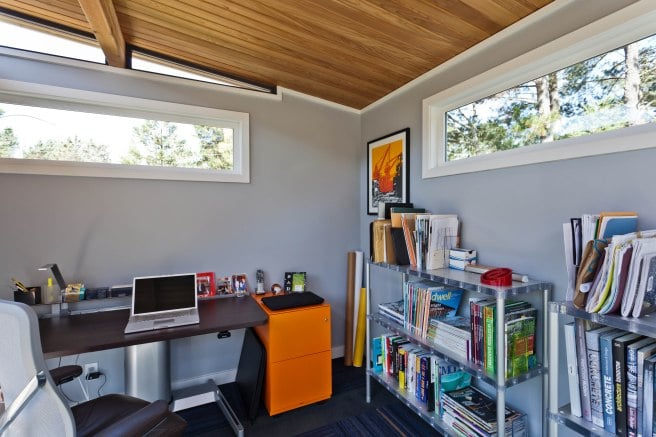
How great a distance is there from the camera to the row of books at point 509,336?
62.2 inches

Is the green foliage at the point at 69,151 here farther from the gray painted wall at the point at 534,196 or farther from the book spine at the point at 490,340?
the book spine at the point at 490,340

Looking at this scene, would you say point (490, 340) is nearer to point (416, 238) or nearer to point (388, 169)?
point (416, 238)

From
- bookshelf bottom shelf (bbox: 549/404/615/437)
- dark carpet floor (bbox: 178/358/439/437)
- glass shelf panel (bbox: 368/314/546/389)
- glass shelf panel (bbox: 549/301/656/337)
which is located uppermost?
glass shelf panel (bbox: 549/301/656/337)

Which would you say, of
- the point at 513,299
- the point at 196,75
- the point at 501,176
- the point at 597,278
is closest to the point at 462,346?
the point at 513,299

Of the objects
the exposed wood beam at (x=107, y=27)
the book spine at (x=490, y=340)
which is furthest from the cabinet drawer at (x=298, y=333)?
the exposed wood beam at (x=107, y=27)

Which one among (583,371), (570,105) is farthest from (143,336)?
(570,105)

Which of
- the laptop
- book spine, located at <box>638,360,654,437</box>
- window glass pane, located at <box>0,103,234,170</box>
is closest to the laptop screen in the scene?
the laptop

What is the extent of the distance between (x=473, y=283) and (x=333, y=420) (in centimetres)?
143

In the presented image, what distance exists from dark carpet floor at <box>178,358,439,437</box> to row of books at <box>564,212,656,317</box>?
1.45 meters

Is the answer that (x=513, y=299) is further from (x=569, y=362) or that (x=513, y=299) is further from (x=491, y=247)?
(x=569, y=362)

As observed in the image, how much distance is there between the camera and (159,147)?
2.53 metres

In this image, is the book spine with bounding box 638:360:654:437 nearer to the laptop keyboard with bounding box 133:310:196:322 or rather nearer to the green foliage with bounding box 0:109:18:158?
the laptop keyboard with bounding box 133:310:196:322

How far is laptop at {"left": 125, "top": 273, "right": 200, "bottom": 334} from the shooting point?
207 centimetres

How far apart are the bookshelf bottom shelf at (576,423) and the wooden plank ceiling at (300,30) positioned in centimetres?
193
